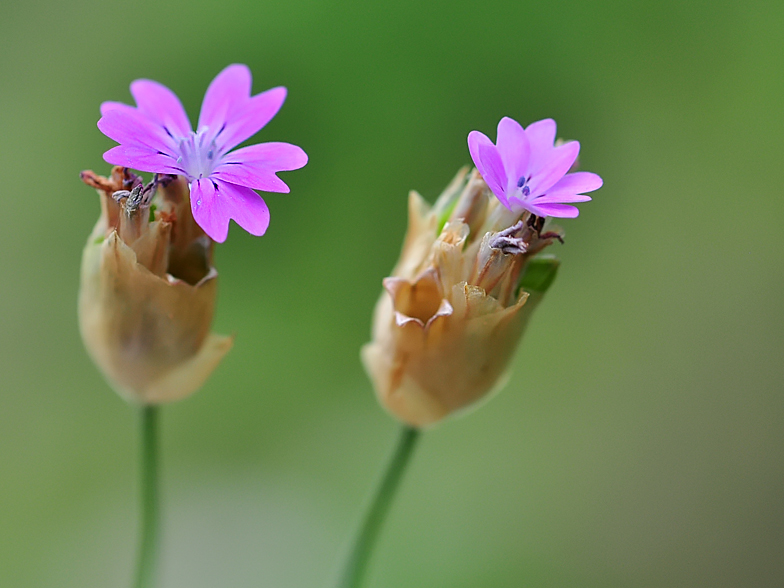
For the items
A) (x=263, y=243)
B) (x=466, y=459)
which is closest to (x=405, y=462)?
(x=466, y=459)

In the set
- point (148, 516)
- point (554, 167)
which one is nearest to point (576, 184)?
point (554, 167)

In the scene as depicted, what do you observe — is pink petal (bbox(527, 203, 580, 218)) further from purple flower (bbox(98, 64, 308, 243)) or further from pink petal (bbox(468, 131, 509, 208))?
purple flower (bbox(98, 64, 308, 243))

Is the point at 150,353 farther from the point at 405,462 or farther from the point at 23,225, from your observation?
the point at 23,225

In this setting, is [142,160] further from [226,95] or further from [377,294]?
[377,294]

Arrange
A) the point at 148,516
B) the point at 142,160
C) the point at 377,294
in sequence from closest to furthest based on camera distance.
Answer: the point at 142,160 < the point at 148,516 < the point at 377,294

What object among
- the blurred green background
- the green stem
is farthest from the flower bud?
the blurred green background

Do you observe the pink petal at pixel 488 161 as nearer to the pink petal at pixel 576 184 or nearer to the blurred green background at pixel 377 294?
the pink petal at pixel 576 184
